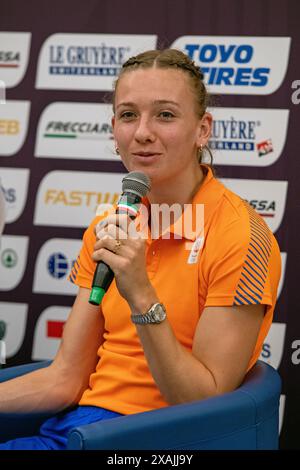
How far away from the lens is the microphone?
1.49 meters

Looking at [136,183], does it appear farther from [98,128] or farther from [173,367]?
[98,128]

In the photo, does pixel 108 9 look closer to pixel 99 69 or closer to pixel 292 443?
pixel 99 69

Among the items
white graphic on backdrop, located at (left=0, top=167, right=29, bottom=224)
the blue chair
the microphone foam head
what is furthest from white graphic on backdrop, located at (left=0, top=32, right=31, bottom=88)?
the blue chair

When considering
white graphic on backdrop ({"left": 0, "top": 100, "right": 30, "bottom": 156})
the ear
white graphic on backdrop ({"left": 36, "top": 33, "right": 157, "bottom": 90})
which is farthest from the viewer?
white graphic on backdrop ({"left": 0, "top": 100, "right": 30, "bottom": 156})

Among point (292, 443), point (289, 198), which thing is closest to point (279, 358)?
point (292, 443)

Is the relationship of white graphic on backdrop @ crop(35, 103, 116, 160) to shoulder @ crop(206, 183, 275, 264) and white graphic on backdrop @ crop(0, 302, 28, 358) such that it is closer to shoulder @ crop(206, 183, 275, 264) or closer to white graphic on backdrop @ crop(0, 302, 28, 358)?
white graphic on backdrop @ crop(0, 302, 28, 358)

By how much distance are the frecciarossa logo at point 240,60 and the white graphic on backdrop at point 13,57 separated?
2.18 ft

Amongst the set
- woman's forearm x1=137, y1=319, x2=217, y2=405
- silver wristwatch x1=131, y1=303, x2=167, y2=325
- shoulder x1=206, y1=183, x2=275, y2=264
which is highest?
shoulder x1=206, y1=183, x2=275, y2=264

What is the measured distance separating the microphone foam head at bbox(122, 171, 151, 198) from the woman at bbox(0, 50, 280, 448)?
0.10 meters

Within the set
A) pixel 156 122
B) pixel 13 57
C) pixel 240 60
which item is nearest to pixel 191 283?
pixel 156 122

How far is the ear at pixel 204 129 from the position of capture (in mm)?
1893

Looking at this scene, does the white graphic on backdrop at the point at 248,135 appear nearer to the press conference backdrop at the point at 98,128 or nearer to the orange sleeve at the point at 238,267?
the press conference backdrop at the point at 98,128

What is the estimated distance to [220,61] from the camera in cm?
292

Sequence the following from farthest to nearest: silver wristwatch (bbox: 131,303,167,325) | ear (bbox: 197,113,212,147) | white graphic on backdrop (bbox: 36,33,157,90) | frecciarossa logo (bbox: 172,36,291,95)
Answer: white graphic on backdrop (bbox: 36,33,157,90)
frecciarossa logo (bbox: 172,36,291,95)
ear (bbox: 197,113,212,147)
silver wristwatch (bbox: 131,303,167,325)
